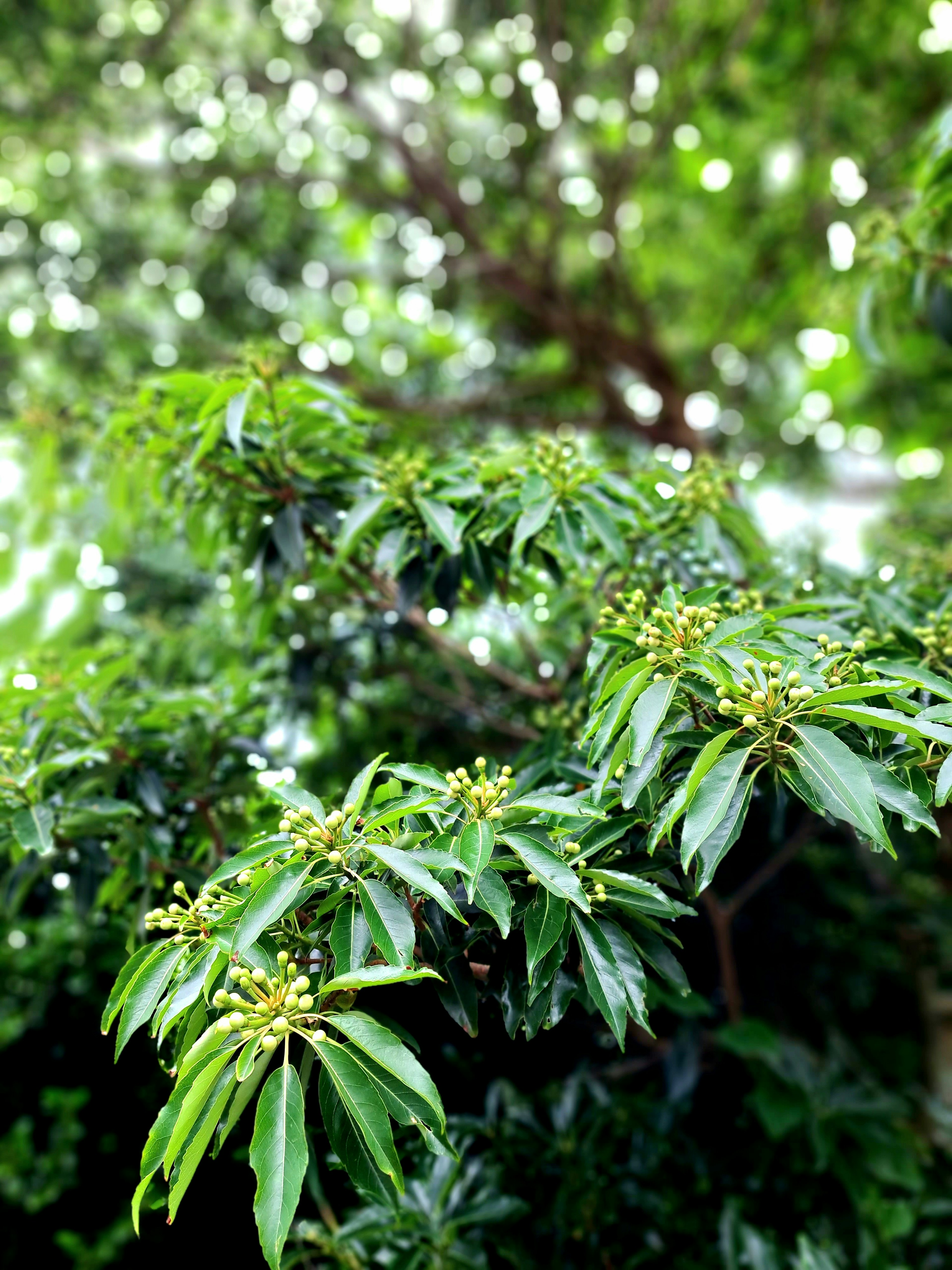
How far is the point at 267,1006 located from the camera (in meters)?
1.05

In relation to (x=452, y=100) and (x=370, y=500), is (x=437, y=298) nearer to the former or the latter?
(x=452, y=100)

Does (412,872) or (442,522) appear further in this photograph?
(442,522)

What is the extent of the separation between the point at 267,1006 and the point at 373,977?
5.7 inches

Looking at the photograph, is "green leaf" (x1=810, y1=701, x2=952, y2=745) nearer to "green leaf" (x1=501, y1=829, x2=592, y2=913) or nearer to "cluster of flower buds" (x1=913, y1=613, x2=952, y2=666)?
"green leaf" (x1=501, y1=829, x2=592, y2=913)

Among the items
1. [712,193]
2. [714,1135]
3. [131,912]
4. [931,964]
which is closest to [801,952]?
[931,964]

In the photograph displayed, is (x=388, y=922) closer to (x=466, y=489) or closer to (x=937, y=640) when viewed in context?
(x=466, y=489)

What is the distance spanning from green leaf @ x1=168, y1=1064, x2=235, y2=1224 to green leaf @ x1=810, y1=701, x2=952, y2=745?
0.86 meters

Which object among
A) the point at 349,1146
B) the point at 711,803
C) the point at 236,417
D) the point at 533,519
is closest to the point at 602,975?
the point at 711,803

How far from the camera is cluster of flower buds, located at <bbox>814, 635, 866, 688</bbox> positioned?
4.11 feet

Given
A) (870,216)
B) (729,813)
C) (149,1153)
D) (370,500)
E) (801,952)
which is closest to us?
(149,1153)

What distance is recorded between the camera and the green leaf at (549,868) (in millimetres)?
1136

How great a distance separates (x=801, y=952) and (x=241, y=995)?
9.30ft

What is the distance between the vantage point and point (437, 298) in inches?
205

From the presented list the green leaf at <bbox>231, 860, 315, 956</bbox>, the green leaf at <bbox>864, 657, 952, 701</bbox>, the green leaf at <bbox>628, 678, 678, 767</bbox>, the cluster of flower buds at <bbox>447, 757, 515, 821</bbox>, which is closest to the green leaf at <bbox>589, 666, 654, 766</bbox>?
the green leaf at <bbox>628, 678, 678, 767</bbox>
